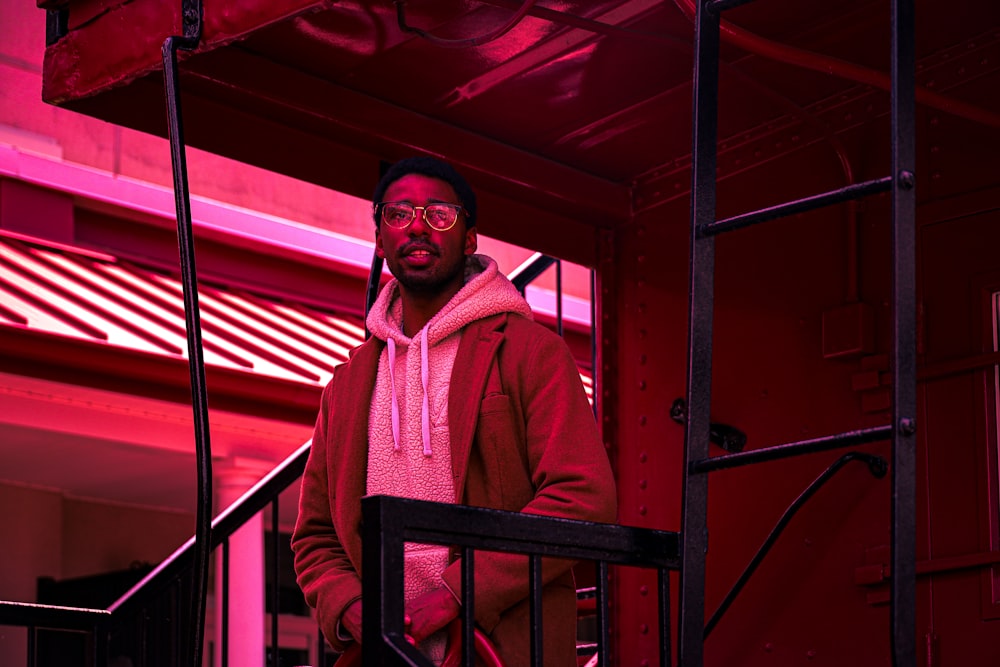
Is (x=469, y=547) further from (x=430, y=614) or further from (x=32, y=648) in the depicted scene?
(x=32, y=648)

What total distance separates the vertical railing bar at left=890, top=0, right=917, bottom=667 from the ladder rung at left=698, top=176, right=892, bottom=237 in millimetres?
64

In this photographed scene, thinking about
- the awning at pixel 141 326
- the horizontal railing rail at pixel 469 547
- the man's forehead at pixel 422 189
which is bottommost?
the horizontal railing rail at pixel 469 547

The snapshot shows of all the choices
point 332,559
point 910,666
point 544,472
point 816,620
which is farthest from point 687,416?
point 816,620

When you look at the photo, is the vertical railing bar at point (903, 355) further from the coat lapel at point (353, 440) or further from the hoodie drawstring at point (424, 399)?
the coat lapel at point (353, 440)

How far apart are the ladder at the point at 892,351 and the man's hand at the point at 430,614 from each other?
1.80ft

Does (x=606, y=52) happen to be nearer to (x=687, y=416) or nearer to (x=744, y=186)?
(x=744, y=186)

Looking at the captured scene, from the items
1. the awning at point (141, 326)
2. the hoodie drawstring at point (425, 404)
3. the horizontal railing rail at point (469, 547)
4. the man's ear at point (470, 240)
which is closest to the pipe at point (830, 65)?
the man's ear at point (470, 240)

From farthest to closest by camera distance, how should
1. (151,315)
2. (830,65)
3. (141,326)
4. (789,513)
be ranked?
(151,315) < (141,326) < (789,513) < (830,65)

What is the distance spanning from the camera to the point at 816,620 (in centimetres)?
486

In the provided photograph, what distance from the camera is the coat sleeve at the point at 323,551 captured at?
3.78 metres

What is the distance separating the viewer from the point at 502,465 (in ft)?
12.3

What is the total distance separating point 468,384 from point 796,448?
100 cm

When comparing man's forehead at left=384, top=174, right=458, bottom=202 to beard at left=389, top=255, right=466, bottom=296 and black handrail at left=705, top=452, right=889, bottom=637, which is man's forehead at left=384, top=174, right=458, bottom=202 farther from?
black handrail at left=705, top=452, right=889, bottom=637

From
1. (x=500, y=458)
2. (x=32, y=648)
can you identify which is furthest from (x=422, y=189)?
(x=32, y=648)
